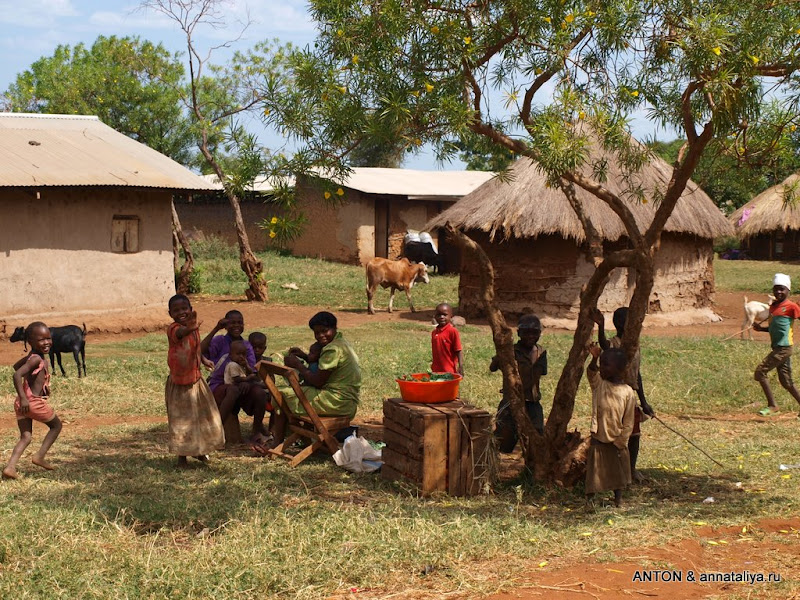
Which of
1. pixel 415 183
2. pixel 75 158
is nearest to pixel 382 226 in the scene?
pixel 415 183

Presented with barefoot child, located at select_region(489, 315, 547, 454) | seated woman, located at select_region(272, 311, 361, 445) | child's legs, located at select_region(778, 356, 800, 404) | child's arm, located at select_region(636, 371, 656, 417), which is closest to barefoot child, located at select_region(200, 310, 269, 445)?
seated woman, located at select_region(272, 311, 361, 445)

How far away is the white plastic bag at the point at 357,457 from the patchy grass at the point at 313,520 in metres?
0.11

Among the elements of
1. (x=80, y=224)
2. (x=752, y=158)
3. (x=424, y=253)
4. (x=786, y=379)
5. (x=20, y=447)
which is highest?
(x=752, y=158)

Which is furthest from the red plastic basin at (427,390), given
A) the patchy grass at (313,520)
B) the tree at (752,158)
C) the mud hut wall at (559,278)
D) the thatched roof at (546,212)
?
the mud hut wall at (559,278)

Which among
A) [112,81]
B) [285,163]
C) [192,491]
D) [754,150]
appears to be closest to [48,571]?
[192,491]

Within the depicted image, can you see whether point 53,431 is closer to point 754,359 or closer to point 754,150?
point 754,150

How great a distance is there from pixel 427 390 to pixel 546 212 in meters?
11.0

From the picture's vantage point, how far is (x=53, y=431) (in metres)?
7.16

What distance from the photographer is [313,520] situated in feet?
18.8

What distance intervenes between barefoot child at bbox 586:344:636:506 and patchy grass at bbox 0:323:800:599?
221 mm

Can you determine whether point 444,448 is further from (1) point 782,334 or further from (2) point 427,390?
(1) point 782,334

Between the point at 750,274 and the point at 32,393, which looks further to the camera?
the point at 750,274

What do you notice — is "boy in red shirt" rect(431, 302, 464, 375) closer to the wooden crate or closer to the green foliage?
the wooden crate

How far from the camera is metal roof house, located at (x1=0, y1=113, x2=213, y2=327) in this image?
51.4 ft
